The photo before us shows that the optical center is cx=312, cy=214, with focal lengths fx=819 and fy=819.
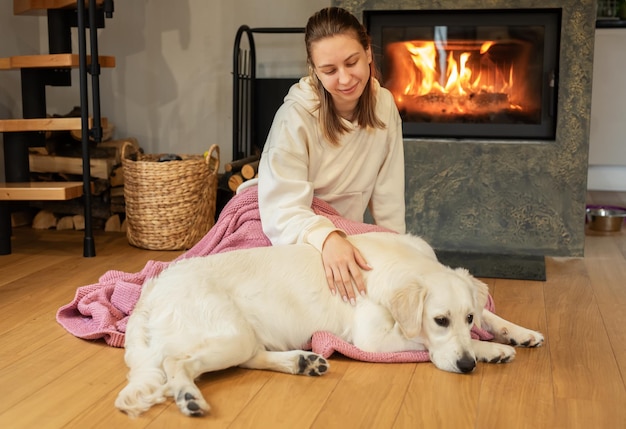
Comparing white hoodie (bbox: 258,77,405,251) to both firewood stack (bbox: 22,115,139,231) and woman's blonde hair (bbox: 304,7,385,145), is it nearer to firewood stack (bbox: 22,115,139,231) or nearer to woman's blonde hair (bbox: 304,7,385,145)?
woman's blonde hair (bbox: 304,7,385,145)

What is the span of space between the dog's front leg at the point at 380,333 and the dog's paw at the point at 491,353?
0.14 m

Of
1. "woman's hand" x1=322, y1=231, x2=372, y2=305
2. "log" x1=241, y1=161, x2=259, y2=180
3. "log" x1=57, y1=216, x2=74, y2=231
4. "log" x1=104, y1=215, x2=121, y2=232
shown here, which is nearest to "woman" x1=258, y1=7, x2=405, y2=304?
"woman's hand" x1=322, y1=231, x2=372, y2=305

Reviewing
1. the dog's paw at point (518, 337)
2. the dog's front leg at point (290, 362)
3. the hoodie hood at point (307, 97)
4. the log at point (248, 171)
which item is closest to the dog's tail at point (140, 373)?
the dog's front leg at point (290, 362)

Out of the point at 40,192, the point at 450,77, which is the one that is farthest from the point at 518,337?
the point at 40,192

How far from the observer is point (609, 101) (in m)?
5.35

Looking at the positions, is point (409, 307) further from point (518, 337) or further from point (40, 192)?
point (40, 192)

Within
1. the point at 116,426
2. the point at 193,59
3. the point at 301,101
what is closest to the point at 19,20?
the point at 193,59

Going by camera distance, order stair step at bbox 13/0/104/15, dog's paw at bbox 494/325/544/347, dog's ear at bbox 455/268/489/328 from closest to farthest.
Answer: dog's ear at bbox 455/268/489/328 < dog's paw at bbox 494/325/544/347 < stair step at bbox 13/0/104/15

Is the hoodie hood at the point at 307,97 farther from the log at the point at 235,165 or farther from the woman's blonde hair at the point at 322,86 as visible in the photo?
the log at the point at 235,165

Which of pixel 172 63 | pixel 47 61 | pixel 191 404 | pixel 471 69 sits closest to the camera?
pixel 191 404

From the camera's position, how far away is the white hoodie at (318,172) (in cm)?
242

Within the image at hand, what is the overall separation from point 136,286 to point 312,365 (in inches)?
30.2

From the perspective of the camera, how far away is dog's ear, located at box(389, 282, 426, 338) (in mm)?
2014

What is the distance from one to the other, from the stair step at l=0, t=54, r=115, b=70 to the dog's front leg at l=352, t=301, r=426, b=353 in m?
2.08
